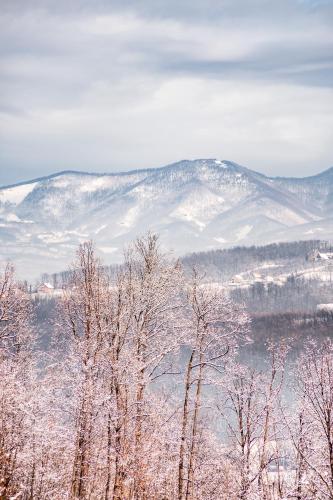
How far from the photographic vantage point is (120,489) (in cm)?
2891

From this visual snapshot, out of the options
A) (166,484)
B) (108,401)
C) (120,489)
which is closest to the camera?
(120,489)

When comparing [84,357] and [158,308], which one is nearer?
[84,357]

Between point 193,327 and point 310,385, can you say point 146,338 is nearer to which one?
point 193,327

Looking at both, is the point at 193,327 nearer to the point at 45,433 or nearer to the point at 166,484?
the point at 45,433

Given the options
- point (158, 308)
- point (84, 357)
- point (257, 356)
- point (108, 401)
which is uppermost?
point (158, 308)

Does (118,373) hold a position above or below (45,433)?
above

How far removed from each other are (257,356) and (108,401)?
549ft

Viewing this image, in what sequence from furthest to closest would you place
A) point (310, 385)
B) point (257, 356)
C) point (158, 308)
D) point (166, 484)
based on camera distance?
point (257, 356) < point (166, 484) < point (158, 308) < point (310, 385)

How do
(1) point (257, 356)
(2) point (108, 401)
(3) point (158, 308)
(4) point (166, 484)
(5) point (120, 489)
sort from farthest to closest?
1. (1) point (257, 356)
2. (4) point (166, 484)
3. (3) point (158, 308)
4. (2) point (108, 401)
5. (5) point (120, 489)

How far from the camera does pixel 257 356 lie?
193000 millimetres

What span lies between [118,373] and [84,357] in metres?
2.26

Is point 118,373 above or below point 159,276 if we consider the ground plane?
below

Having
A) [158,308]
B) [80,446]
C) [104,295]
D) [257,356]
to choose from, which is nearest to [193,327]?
[158,308]

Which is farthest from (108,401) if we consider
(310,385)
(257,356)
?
(257,356)
